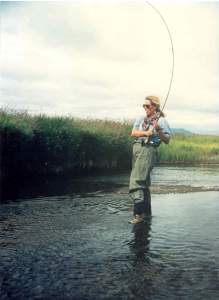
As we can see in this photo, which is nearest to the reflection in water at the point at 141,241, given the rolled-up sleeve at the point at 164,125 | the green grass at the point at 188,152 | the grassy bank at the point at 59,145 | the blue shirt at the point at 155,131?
the blue shirt at the point at 155,131

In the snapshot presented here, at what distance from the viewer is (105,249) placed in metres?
5.49

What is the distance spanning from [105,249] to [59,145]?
10.2 metres

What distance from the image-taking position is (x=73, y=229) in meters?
6.75

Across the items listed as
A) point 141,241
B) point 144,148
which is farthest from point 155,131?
point 141,241

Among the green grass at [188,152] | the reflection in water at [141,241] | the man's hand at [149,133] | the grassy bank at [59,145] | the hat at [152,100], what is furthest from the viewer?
the green grass at [188,152]

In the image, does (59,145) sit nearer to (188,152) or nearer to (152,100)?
(152,100)

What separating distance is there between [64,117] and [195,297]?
13861mm

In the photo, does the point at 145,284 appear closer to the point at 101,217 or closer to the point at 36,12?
the point at 101,217

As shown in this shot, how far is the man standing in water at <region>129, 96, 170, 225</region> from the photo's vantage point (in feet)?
23.6

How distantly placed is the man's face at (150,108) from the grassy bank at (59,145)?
6.27 m

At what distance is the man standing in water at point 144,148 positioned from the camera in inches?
283

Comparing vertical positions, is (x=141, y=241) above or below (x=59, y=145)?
below

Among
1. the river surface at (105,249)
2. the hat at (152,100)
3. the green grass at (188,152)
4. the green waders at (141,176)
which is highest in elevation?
the hat at (152,100)

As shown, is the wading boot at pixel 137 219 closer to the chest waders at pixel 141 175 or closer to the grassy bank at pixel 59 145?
the chest waders at pixel 141 175
